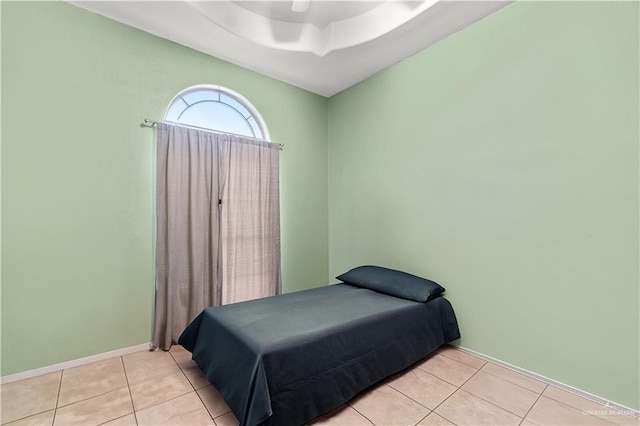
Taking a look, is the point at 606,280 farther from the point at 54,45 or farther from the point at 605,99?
the point at 54,45

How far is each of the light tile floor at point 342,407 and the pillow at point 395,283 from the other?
0.55 metres

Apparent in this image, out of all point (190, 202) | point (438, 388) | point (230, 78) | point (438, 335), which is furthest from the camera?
point (230, 78)

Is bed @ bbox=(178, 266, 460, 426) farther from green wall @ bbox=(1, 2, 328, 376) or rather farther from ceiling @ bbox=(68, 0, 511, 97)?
ceiling @ bbox=(68, 0, 511, 97)

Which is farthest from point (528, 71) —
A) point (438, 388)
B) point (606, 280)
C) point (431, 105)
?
point (438, 388)

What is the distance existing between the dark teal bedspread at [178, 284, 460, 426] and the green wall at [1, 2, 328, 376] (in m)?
0.81

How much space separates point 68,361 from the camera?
6.82 feet

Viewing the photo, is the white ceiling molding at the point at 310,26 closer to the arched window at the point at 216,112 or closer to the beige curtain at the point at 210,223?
the arched window at the point at 216,112

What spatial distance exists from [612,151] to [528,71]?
79 cm

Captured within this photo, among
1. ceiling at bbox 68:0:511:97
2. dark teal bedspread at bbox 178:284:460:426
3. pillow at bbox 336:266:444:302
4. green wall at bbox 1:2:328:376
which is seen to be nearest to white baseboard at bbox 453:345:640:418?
dark teal bedspread at bbox 178:284:460:426

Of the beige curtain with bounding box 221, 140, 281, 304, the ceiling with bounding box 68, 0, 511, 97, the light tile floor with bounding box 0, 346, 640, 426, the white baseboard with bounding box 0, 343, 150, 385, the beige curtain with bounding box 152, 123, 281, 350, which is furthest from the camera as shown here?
the beige curtain with bounding box 221, 140, 281, 304

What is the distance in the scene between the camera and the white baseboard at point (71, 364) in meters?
1.90

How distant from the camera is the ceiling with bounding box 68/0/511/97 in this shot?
221 cm

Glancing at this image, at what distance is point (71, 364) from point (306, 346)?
1.95 metres

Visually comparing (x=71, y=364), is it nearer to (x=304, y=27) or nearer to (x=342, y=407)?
(x=342, y=407)
